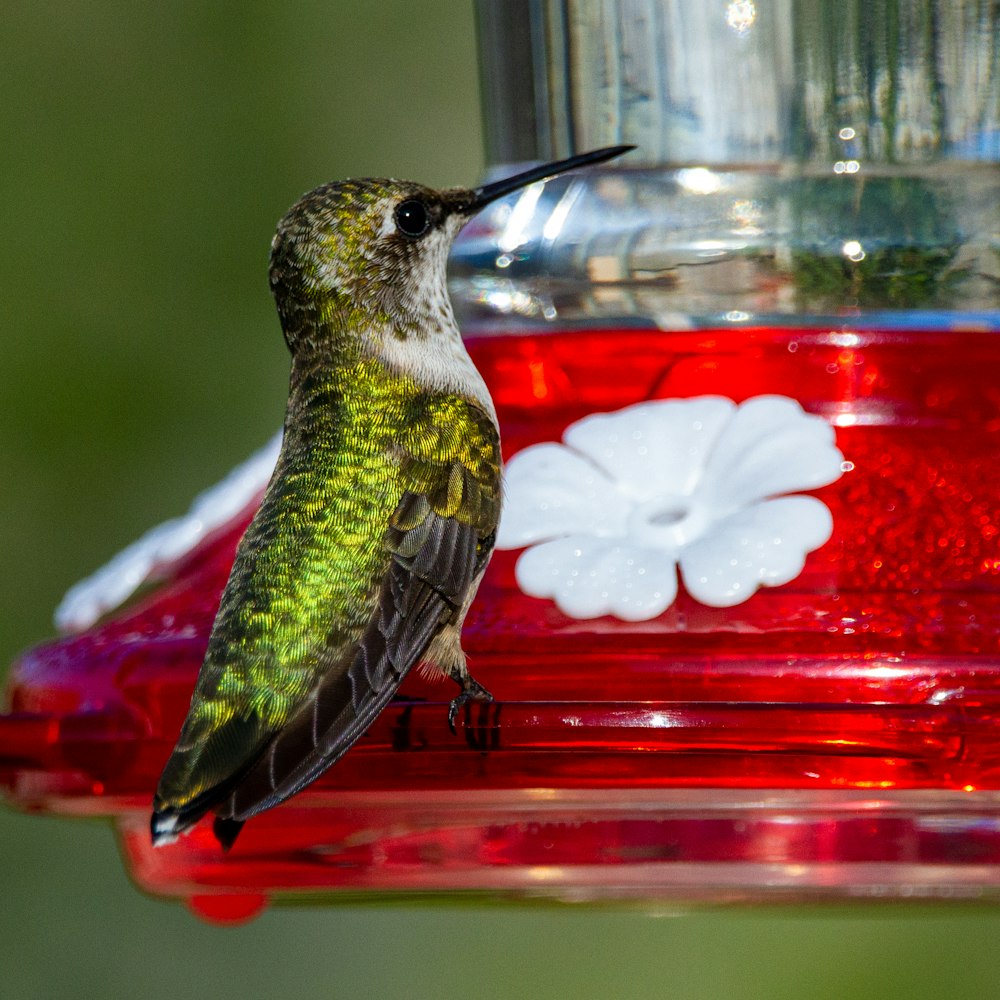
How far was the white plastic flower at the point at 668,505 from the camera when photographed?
2.84 metres

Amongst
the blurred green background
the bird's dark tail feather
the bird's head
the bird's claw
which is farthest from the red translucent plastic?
the blurred green background

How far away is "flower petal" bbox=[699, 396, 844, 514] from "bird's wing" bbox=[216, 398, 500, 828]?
346 mm

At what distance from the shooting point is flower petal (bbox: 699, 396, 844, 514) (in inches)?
119

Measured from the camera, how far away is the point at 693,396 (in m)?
3.26

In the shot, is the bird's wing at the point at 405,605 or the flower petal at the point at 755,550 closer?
the bird's wing at the point at 405,605

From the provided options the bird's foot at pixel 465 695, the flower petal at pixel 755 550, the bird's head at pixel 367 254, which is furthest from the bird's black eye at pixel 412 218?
the bird's foot at pixel 465 695

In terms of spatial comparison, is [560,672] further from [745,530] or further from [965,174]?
[965,174]

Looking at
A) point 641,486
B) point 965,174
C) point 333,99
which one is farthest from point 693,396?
point 333,99

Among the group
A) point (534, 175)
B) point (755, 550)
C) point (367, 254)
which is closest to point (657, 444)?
point (755, 550)

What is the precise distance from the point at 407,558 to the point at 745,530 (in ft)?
1.65

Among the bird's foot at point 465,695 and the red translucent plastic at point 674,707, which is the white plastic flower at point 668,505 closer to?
the red translucent plastic at point 674,707

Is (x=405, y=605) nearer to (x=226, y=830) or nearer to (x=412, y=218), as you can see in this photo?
(x=226, y=830)

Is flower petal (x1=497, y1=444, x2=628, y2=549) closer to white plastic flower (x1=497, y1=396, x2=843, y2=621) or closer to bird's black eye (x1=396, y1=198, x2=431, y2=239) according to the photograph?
white plastic flower (x1=497, y1=396, x2=843, y2=621)

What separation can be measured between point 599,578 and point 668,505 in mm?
321
